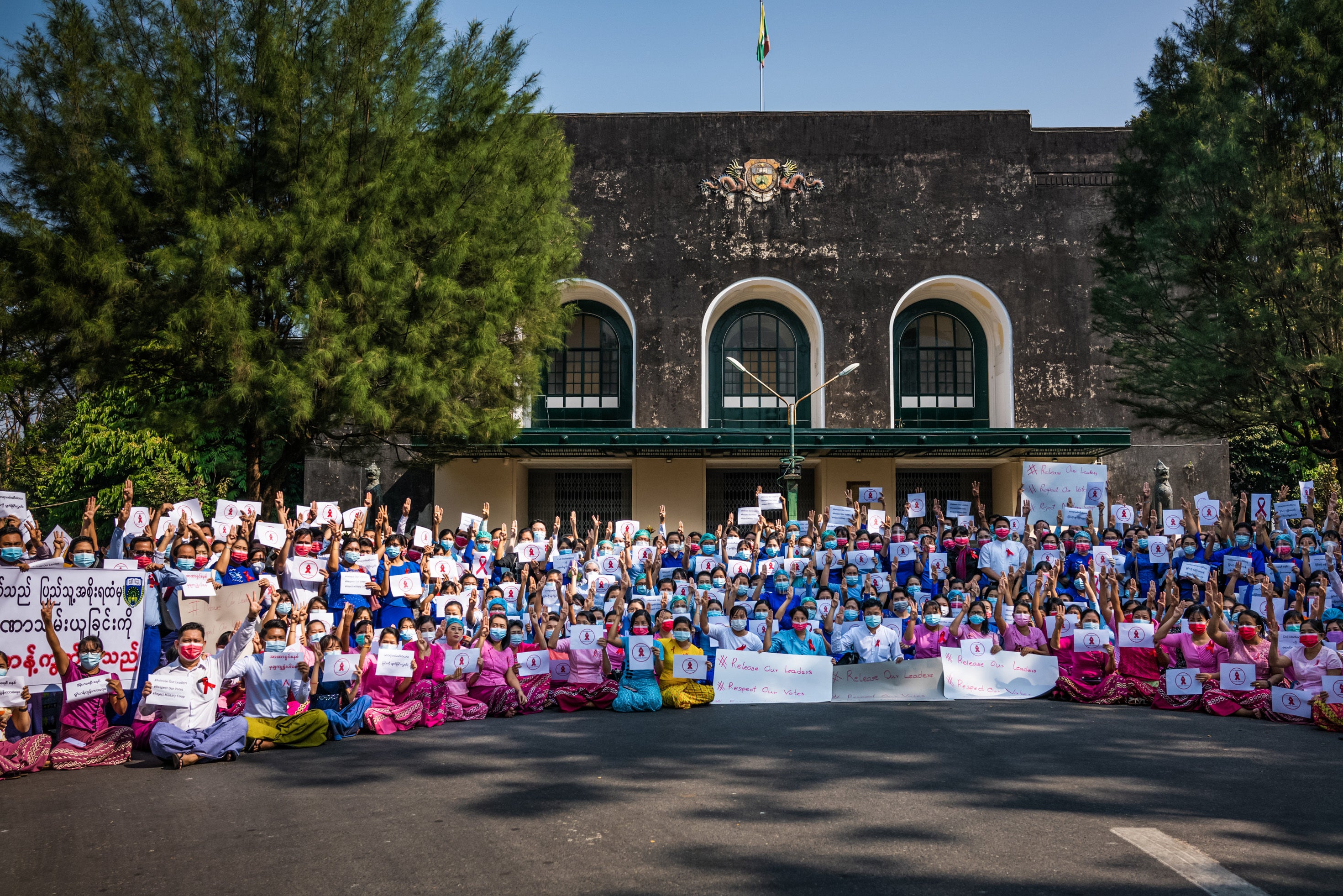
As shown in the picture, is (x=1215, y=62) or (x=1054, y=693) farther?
(x=1215, y=62)

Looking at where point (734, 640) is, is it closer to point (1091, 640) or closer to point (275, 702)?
point (1091, 640)

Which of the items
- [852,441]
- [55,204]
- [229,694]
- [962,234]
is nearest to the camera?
[229,694]

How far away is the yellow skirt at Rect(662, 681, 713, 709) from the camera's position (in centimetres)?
1187

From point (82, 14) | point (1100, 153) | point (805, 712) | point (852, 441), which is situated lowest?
point (805, 712)

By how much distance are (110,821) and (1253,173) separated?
1840 cm

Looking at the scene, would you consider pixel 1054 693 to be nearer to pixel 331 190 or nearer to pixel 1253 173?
pixel 1253 173

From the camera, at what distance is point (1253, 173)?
16.7 m

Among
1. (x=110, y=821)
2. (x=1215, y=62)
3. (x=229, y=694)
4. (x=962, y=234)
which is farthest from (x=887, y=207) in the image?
(x=110, y=821)

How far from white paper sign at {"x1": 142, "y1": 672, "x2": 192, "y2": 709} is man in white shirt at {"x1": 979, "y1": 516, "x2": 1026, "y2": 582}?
37.6ft

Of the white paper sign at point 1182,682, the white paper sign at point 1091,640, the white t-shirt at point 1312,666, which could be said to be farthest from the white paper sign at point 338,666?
the white t-shirt at point 1312,666

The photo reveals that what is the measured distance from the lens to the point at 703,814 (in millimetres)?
6656

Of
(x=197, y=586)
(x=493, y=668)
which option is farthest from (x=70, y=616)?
(x=493, y=668)

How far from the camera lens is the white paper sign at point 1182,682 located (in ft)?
37.9

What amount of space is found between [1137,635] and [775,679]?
4605 millimetres
